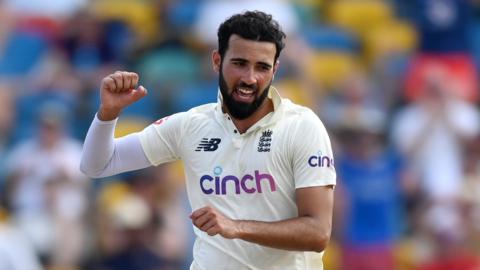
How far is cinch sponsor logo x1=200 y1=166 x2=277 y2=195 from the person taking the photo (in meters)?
5.99

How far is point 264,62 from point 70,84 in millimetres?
6691

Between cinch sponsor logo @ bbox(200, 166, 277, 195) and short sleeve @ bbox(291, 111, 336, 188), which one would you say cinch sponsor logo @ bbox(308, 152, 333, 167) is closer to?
short sleeve @ bbox(291, 111, 336, 188)

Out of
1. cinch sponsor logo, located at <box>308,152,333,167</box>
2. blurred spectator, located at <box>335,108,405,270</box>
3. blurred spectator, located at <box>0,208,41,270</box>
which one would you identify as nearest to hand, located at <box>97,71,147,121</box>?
cinch sponsor logo, located at <box>308,152,333,167</box>

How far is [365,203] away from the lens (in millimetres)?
11477

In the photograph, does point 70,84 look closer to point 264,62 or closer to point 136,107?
point 136,107

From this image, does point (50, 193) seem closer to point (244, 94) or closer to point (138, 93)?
point (138, 93)

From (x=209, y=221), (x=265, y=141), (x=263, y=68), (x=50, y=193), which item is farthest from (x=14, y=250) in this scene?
(x=209, y=221)

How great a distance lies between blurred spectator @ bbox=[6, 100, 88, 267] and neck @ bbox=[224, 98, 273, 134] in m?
5.21

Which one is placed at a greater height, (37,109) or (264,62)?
(264,62)

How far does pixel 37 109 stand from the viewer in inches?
485

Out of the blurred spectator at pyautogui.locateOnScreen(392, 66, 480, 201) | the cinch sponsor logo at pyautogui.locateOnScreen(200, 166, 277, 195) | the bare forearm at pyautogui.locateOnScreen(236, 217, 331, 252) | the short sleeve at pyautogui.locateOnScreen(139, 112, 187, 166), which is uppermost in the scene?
the short sleeve at pyautogui.locateOnScreen(139, 112, 187, 166)

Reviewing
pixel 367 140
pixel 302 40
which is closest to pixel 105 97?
pixel 367 140

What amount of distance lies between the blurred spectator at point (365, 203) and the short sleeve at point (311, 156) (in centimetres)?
519

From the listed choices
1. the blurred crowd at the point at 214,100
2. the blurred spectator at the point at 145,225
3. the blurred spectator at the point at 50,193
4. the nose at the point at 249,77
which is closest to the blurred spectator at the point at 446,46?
the blurred crowd at the point at 214,100
